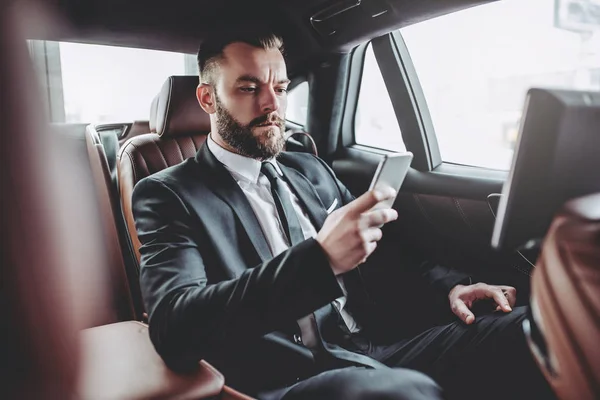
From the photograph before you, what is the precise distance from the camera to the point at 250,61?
4.58 feet

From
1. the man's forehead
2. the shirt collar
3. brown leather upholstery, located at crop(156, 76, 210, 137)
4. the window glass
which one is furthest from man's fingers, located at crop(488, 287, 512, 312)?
the window glass

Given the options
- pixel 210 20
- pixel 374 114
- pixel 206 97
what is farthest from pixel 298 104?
pixel 206 97

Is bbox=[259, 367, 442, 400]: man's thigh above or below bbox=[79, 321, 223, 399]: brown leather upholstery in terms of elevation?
below

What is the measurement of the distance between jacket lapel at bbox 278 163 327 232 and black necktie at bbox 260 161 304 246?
0.07 m

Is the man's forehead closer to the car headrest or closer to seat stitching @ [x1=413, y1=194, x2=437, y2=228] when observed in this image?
the car headrest

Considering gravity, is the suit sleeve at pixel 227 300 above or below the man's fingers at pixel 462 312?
above

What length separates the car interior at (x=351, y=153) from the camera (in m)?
0.35

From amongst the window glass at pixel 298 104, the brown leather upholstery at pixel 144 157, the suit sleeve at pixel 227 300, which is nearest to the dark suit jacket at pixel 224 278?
the suit sleeve at pixel 227 300

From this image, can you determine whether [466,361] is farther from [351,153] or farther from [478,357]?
→ [351,153]

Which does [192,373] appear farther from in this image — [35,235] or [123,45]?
[123,45]

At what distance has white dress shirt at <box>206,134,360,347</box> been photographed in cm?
130

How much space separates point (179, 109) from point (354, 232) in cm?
101

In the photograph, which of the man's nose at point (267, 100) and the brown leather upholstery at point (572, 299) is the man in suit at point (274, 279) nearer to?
the man's nose at point (267, 100)

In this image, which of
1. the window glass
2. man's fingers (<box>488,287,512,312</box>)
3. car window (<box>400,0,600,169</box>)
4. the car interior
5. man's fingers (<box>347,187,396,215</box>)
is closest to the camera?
the car interior
